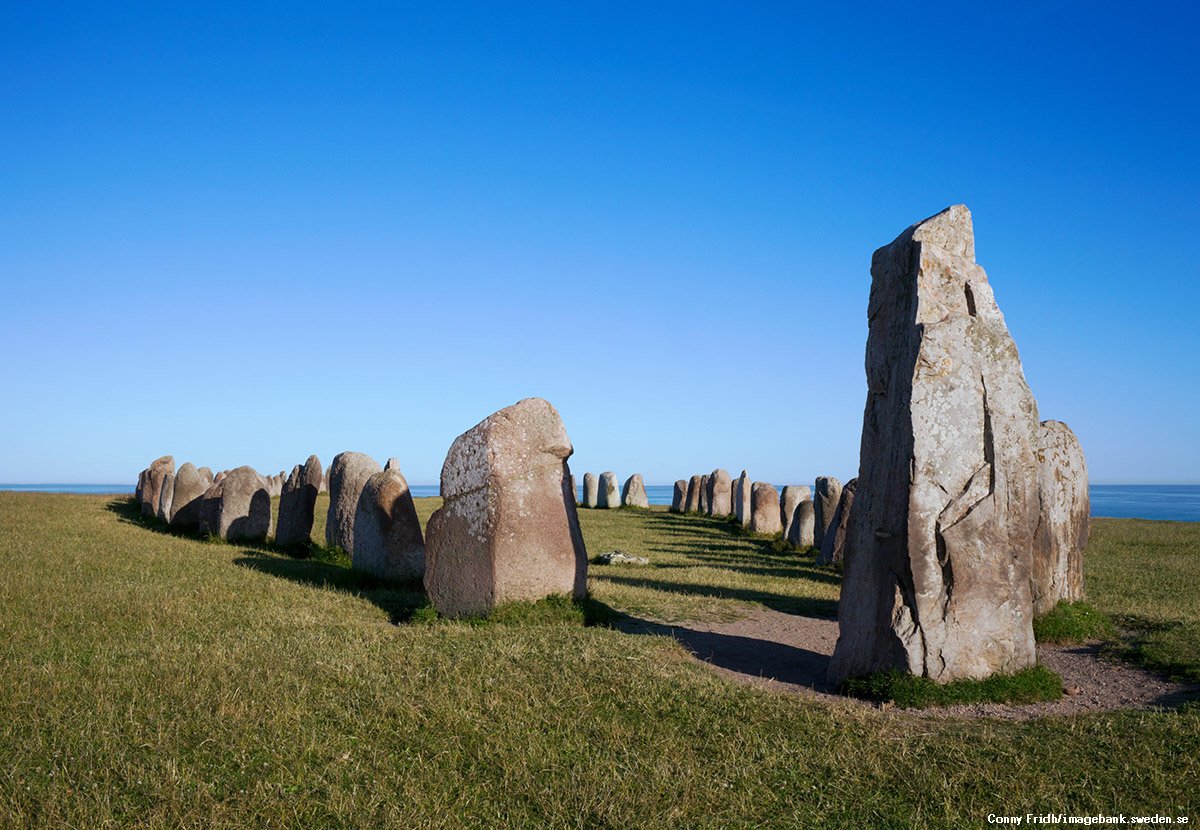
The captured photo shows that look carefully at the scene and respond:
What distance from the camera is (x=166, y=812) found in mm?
4961

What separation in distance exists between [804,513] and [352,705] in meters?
17.3

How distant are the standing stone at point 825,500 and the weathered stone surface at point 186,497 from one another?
15.4 meters

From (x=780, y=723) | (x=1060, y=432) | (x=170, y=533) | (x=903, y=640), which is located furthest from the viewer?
(x=170, y=533)

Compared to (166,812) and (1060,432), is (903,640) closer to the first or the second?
(166,812)

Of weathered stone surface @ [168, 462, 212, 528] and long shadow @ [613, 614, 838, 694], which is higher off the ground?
weathered stone surface @ [168, 462, 212, 528]

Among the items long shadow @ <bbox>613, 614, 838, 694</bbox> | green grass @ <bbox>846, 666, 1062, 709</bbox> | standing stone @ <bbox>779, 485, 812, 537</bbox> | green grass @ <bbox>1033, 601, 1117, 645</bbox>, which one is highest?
standing stone @ <bbox>779, 485, 812, 537</bbox>

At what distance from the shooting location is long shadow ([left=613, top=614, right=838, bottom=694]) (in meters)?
8.91

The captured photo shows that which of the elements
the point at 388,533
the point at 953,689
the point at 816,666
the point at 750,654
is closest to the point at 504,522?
the point at 750,654

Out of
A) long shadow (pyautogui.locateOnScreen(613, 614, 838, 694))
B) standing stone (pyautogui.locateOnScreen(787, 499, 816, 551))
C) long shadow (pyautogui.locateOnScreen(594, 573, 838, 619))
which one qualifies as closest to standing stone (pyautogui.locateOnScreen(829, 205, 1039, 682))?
long shadow (pyautogui.locateOnScreen(613, 614, 838, 694))

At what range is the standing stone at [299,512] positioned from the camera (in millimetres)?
18734

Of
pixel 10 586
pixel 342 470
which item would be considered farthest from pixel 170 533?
pixel 10 586

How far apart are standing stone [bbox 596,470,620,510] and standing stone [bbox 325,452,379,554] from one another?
22.6 metres

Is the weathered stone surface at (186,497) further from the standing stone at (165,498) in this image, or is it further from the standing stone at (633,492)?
the standing stone at (633,492)

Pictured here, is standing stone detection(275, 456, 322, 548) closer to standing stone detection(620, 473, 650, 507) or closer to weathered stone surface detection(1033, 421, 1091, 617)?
weathered stone surface detection(1033, 421, 1091, 617)
